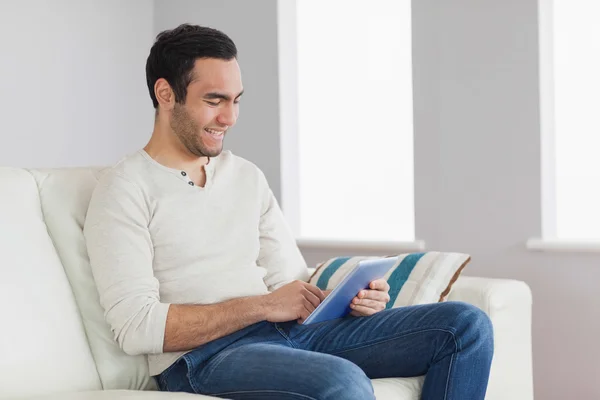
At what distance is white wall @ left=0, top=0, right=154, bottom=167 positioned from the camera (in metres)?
3.97

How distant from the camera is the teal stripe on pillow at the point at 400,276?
2141 millimetres

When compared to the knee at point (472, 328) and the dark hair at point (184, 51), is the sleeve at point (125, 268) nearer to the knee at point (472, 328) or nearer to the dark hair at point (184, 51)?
the dark hair at point (184, 51)

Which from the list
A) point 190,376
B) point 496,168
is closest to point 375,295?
point 190,376

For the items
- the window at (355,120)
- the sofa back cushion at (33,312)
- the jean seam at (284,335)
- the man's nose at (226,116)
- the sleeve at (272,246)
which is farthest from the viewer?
the window at (355,120)

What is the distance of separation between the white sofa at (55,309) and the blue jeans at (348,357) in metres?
0.07

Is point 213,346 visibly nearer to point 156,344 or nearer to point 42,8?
point 156,344

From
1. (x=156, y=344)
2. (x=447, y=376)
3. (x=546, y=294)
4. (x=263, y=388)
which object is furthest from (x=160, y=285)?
(x=546, y=294)

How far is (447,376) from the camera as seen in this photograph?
5.67 feet

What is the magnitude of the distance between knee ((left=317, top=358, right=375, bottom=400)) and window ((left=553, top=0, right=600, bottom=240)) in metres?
1.89

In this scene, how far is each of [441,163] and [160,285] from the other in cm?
183

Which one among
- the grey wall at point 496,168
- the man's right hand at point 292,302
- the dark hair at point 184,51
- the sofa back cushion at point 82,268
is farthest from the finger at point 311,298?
the grey wall at point 496,168

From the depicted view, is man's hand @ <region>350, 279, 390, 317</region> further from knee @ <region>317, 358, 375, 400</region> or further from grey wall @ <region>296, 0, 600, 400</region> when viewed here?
grey wall @ <region>296, 0, 600, 400</region>

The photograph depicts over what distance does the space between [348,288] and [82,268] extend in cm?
57

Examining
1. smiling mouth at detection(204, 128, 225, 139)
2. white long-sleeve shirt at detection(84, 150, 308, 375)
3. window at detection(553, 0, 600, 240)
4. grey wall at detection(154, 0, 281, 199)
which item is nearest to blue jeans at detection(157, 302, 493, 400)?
white long-sleeve shirt at detection(84, 150, 308, 375)
